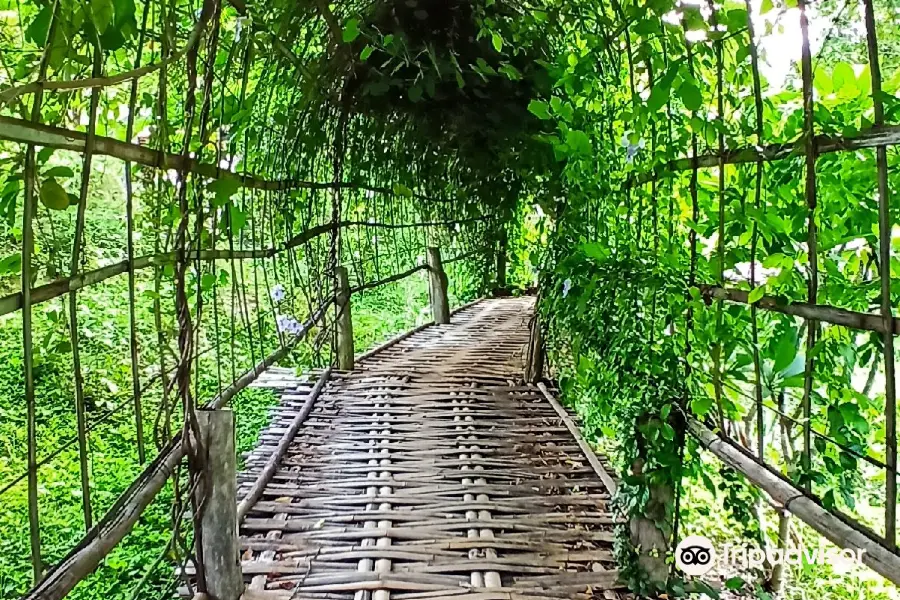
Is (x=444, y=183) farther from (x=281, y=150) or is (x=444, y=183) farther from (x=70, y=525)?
(x=70, y=525)

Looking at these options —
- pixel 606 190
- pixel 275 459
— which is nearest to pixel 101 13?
pixel 606 190

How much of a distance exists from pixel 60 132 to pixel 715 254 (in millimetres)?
1246

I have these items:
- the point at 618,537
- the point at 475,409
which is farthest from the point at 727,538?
the point at 618,537

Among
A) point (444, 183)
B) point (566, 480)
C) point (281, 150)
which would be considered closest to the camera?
point (566, 480)

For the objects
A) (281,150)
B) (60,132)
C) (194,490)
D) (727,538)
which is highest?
(281,150)

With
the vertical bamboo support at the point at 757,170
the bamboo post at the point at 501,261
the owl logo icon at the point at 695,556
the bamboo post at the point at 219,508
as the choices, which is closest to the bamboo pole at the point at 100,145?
the bamboo post at the point at 219,508

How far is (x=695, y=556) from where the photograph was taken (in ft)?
5.42

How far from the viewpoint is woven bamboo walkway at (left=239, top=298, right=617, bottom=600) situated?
6.09ft

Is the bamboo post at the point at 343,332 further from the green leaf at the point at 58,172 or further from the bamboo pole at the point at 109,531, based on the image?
the green leaf at the point at 58,172

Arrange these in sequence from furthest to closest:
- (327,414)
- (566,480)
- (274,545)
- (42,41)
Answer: (327,414) < (566,480) < (274,545) < (42,41)

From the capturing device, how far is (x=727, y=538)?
11.2ft

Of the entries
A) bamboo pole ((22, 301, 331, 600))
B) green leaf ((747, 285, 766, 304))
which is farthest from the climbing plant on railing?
bamboo pole ((22, 301, 331, 600))

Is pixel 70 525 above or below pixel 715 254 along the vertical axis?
below

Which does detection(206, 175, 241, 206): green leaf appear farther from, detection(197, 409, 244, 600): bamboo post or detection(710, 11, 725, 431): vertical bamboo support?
detection(710, 11, 725, 431): vertical bamboo support
